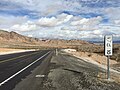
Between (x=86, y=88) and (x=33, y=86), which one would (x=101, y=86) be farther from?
(x=33, y=86)

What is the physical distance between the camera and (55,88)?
435 inches

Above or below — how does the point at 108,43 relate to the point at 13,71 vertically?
above

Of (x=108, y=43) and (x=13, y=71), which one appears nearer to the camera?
(x=108, y=43)

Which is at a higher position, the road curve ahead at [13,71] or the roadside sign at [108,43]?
the roadside sign at [108,43]

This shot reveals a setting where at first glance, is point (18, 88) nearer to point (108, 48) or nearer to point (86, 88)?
point (86, 88)

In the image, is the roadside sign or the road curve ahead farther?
the roadside sign

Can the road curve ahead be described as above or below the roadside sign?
below

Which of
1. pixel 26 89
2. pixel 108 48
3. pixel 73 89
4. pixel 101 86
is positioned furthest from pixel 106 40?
pixel 26 89

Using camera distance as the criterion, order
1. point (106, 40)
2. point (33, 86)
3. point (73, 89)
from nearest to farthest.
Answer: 1. point (73, 89)
2. point (33, 86)
3. point (106, 40)

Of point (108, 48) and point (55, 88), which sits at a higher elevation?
point (108, 48)

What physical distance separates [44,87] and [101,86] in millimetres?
2679

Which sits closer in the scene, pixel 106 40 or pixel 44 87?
pixel 44 87

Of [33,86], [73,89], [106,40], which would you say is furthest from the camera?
[106,40]

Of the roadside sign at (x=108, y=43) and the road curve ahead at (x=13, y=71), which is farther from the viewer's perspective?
the roadside sign at (x=108, y=43)
